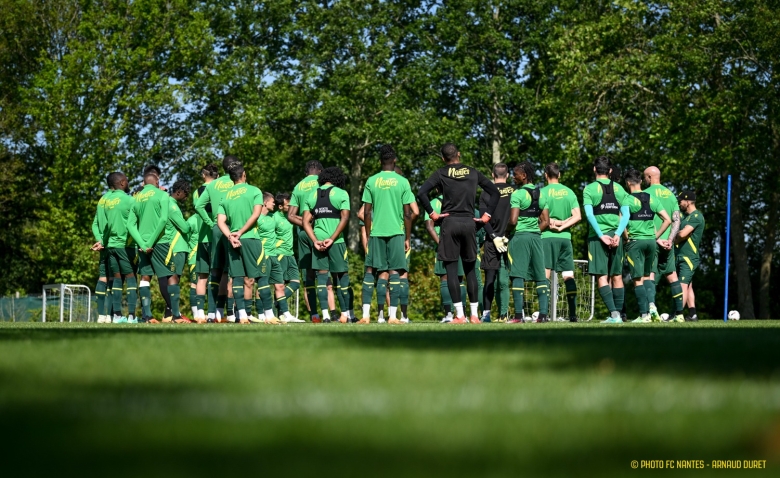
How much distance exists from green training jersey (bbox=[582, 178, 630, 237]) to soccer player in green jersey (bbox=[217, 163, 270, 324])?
5.01 meters

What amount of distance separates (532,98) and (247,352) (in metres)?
40.1

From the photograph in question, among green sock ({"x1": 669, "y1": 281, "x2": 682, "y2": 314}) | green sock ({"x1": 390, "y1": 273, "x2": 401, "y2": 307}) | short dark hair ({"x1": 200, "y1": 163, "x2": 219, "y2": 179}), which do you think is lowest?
green sock ({"x1": 669, "y1": 281, "x2": 682, "y2": 314})

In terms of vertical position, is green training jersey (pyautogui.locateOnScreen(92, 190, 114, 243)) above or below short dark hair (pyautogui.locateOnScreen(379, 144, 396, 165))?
below

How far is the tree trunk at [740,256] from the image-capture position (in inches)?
1447

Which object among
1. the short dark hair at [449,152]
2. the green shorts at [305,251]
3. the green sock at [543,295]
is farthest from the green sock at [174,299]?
the green sock at [543,295]

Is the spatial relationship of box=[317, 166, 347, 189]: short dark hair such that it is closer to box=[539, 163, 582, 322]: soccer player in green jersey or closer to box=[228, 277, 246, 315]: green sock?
box=[228, 277, 246, 315]: green sock

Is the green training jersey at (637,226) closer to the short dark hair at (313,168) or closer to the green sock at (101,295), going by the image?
the short dark hair at (313,168)

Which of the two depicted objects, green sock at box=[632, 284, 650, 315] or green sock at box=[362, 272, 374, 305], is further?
green sock at box=[362, 272, 374, 305]

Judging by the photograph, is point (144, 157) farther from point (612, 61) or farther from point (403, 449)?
point (403, 449)

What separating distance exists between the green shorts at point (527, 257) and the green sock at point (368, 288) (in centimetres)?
219

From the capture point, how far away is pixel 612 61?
3819cm

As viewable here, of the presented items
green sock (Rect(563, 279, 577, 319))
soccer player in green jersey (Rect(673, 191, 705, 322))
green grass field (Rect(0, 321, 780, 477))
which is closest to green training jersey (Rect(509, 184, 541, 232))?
green sock (Rect(563, 279, 577, 319))

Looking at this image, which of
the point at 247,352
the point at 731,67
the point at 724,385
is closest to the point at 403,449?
the point at 724,385

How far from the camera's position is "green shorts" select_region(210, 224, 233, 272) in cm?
1742
